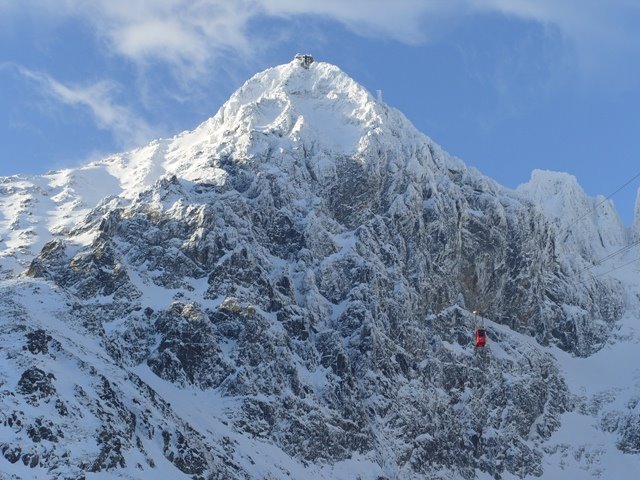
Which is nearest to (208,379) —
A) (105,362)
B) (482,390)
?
(105,362)

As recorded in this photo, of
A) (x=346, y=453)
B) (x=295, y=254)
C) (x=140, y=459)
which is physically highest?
(x=295, y=254)

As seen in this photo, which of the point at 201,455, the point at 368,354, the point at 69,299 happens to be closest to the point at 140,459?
the point at 201,455

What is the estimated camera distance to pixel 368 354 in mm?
176125

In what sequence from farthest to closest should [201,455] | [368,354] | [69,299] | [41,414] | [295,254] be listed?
[295,254] → [368,354] → [69,299] → [201,455] → [41,414]

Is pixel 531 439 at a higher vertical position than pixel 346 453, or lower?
higher

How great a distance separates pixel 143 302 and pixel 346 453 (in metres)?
39.8

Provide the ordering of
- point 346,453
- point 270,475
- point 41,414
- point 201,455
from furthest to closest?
point 346,453 → point 270,475 → point 201,455 → point 41,414

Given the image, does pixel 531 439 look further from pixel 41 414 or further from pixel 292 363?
pixel 41 414

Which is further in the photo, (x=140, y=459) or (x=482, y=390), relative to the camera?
(x=482, y=390)

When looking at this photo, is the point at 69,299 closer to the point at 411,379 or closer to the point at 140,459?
the point at 140,459

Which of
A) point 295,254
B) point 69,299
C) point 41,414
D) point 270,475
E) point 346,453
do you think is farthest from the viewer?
point 295,254

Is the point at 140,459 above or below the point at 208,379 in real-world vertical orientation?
below

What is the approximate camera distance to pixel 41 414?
354ft

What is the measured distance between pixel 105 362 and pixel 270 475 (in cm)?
2689
